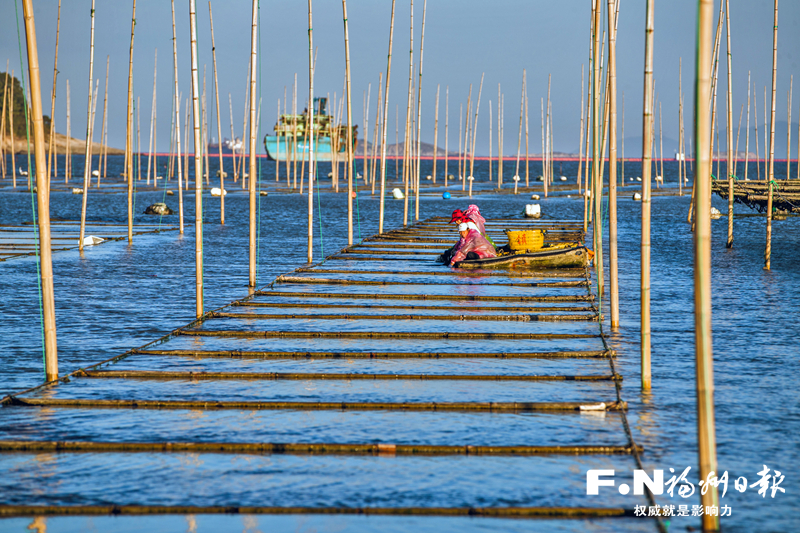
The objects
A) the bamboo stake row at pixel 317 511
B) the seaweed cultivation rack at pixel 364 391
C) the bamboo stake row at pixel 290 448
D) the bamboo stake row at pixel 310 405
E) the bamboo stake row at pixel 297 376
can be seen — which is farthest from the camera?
the bamboo stake row at pixel 297 376

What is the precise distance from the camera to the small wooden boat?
14.4 meters

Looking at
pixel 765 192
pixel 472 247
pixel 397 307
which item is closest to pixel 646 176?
pixel 397 307

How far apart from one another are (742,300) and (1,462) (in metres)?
10.1

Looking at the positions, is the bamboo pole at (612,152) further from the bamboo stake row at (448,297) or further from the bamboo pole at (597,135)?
the bamboo stake row at (448,297)

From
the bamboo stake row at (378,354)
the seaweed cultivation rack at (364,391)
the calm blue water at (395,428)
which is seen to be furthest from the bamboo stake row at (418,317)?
the bamboo stake row at (378,354)

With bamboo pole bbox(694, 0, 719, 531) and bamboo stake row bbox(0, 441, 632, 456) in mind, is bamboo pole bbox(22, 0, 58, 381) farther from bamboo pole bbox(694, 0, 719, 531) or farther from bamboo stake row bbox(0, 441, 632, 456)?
bamboo pole bbox(694, 0, 719, 531)

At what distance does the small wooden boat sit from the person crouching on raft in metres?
0.33

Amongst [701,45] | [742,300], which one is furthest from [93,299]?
[701,45]

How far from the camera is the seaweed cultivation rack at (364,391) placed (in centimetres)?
487

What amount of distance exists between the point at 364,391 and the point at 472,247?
27.7ft

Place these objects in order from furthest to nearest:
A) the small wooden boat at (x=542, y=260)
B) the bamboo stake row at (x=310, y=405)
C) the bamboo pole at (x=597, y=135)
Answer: the small wooden boat at (x=542, y=260), the bamboo pole at (x=597, y=135), the bamboo stake row at (x=310, y=405)

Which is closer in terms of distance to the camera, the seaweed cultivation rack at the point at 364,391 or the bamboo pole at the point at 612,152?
the seaweed cultivation rack at the point at 364,391

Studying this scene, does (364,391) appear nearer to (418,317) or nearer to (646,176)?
(646,176)

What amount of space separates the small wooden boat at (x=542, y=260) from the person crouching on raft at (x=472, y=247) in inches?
13.1
